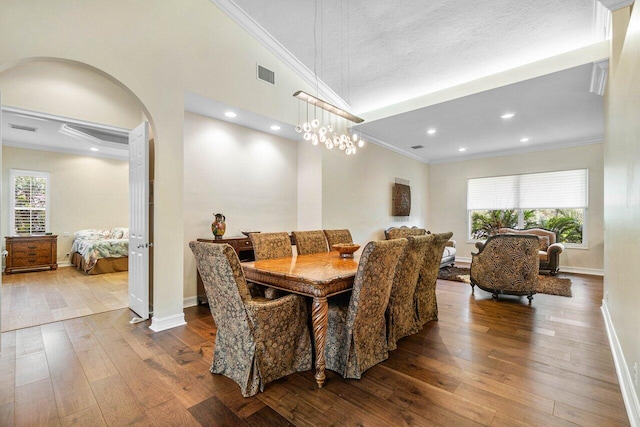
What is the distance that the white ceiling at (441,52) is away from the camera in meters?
3.15

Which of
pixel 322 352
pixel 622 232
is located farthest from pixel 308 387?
A: pixel 622 232

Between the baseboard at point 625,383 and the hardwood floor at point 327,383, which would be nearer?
the baseboard at point 625,383

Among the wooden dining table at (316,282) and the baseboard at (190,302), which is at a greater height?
the wooden dining table at (316,282)

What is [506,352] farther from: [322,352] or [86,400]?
[86,400]

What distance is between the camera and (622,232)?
2062mm

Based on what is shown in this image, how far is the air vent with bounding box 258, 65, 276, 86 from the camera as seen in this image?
4.08m

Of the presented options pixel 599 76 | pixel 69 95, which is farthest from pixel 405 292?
pixel 69 95

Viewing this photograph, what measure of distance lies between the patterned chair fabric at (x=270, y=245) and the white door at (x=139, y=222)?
130 cm

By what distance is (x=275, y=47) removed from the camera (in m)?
4.18

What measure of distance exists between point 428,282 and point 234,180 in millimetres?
3188

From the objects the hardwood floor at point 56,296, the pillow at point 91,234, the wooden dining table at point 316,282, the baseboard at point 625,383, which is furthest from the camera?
the pillow at point 91,234

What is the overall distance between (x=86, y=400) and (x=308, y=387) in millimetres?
1447

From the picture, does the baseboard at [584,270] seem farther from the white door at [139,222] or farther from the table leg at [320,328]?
the white door at [139,222]

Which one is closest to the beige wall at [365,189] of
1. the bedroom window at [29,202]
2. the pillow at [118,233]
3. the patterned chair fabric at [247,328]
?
the patterned chair fabric at [247,328]
